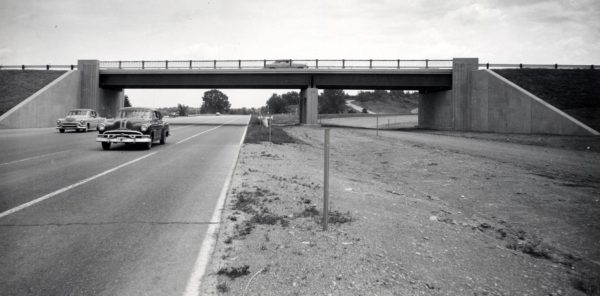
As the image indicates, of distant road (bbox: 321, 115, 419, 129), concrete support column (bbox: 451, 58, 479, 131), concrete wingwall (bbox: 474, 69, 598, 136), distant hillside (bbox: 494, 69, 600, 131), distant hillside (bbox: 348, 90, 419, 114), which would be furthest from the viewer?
distant hillside (bbox: 348, 90, 419, 114)

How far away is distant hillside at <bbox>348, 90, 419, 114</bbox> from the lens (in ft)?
439

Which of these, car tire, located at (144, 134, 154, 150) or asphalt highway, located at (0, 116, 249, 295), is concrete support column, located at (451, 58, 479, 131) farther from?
asphalt highway, located at (0, 116, 249, 295)

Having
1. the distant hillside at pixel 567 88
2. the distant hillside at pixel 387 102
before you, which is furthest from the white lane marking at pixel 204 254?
the distant hillside at pixel 387 102

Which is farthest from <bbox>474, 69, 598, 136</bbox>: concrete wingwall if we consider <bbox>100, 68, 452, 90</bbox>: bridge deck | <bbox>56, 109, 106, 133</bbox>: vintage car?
<bbox>56, 109, 106, 133</bbox>: vintage car

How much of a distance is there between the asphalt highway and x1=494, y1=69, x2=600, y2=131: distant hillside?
109 feet

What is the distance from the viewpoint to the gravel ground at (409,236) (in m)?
4.03

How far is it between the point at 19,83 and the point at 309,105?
99.0 feet

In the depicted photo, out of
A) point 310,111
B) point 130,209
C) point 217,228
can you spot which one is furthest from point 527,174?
point 310,111

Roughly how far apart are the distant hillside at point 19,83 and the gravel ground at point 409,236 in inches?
1312

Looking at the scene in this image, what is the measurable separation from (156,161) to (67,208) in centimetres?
612

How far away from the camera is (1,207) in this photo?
6340mm

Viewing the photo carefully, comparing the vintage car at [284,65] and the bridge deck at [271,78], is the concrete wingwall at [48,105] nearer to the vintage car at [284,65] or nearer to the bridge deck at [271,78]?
the bridge deck at [271,78]

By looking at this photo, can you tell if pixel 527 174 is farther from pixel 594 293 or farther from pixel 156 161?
pixel 156 161

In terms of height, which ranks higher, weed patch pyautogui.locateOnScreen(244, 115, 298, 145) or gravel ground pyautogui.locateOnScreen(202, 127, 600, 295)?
weed patch pyautogui.locateOnScreen(244, 115, 298, 145)
